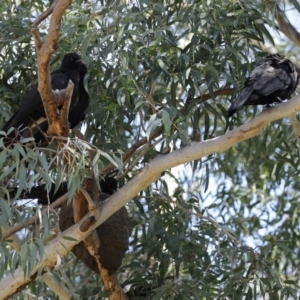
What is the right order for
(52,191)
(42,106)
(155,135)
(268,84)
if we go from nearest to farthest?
(268,84) → (42,106) → (155,135) → (52,191)

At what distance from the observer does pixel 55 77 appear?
5.73 meters

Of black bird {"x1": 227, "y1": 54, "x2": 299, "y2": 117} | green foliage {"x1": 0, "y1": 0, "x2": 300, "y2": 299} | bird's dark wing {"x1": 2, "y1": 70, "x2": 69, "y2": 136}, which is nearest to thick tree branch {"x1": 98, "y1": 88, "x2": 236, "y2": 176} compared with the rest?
green foliage {"x1": 0, "y1": 0, "x2": 300, "y2": 299}

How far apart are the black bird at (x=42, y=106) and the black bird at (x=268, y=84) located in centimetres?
118

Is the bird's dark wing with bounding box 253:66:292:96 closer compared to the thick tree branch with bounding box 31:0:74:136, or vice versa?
the thick tree branch with bounding box 31:0:74:136

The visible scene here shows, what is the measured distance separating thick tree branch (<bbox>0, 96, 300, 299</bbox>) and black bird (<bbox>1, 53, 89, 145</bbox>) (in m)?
0.57

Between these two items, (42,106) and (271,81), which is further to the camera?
(42,106)

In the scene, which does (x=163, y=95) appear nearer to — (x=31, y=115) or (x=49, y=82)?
(x=31, y=115)

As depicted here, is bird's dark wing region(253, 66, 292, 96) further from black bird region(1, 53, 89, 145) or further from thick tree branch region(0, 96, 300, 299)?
black bird region(1, 53, 89, 145)

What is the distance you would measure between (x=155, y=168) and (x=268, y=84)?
87cm

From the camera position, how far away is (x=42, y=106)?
5.39 meters

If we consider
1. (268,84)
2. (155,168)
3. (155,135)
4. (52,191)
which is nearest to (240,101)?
(268,84)

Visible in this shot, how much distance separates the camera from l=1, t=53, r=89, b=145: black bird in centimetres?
538

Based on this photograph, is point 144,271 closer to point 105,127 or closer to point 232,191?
point 105,127

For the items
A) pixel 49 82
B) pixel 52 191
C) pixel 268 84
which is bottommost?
pixel 52 191
